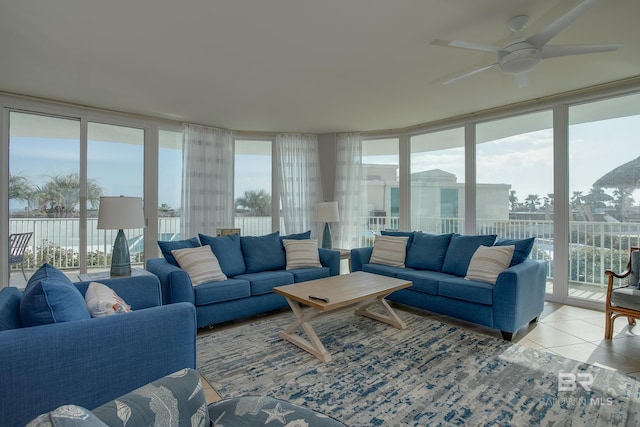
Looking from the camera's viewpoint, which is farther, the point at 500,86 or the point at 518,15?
the point at 500,86

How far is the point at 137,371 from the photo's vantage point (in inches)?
60.9

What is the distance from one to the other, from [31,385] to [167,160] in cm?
419

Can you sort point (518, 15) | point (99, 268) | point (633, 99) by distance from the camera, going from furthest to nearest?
point (99, 268) → point (633, 99) → point (518, 15)

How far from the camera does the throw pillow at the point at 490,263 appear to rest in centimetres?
306

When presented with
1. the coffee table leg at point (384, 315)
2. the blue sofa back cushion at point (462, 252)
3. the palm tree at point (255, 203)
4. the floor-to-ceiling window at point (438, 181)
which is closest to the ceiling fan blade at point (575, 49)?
the blue sofa back cushion at point (462, 252)

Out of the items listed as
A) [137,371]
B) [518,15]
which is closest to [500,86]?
[518,15]

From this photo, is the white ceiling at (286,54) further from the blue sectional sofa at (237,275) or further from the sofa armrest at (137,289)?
the sofa armrest at (137,289)

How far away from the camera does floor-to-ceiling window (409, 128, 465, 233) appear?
4.99 meters

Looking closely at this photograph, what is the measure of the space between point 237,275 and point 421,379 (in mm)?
2192

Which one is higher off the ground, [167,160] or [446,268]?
[167,160]

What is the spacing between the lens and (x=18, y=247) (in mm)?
3967

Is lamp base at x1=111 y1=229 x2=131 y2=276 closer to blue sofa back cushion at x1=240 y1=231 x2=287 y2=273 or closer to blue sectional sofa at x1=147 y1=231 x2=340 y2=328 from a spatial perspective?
blue sectional sofa at x1=147 y1=231 x2=340 y2=328

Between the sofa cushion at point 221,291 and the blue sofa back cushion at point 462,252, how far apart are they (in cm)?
225

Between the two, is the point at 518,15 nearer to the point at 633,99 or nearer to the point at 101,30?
the point at 633,99
